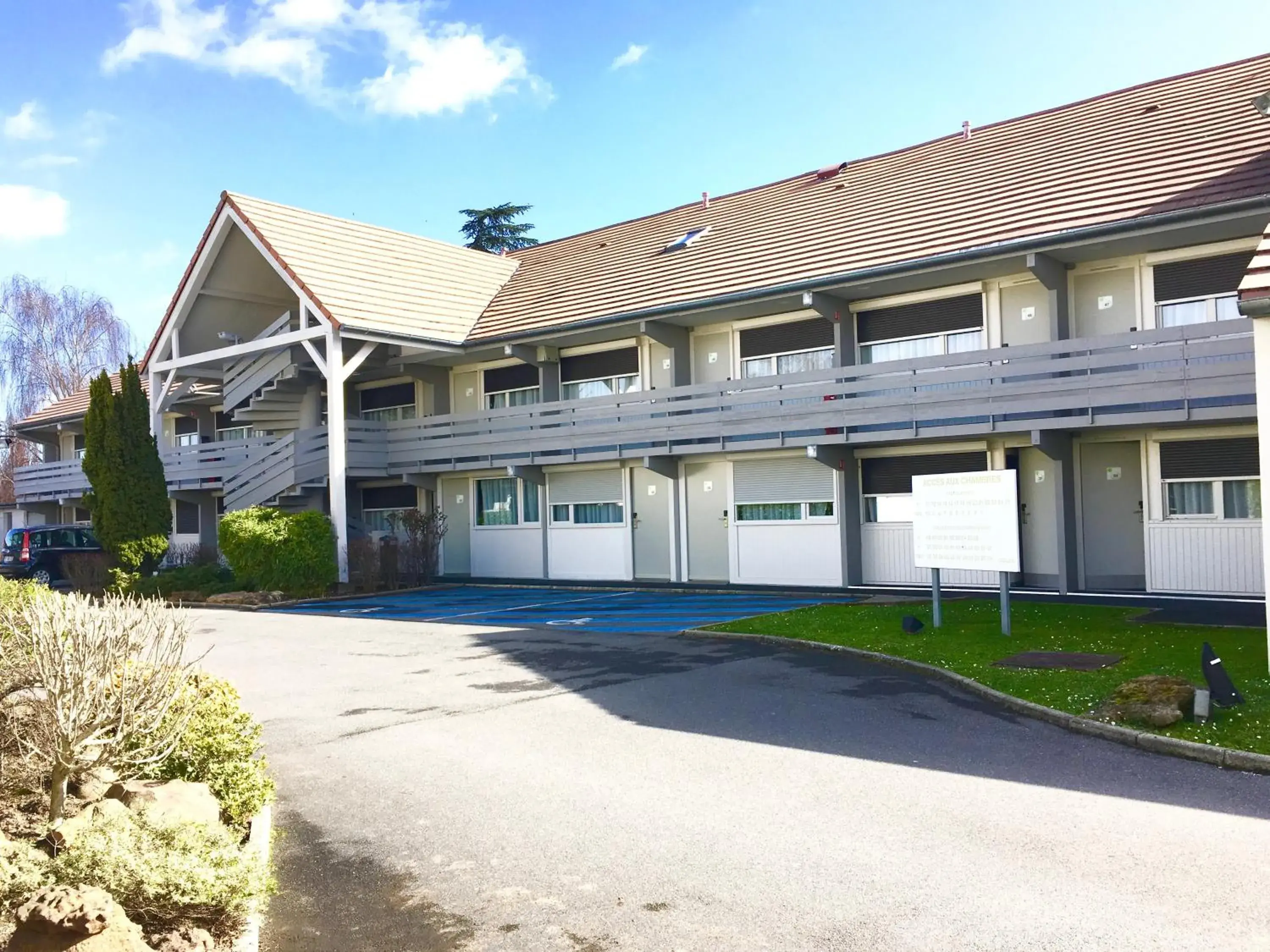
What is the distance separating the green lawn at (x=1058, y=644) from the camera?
856 cm

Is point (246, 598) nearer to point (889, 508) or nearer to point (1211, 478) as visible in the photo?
point (889, 508)

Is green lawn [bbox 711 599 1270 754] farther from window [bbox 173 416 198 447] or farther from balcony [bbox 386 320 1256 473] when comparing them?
window [bbox 173 416 198 447]

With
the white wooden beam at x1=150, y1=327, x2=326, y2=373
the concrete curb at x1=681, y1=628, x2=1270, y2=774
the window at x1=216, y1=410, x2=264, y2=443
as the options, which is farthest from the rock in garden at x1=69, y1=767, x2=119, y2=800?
the window at x1=216, y1=410, x2=264, y2=443

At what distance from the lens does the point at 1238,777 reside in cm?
712

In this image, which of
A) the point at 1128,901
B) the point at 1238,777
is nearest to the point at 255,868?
the point at 1128,901

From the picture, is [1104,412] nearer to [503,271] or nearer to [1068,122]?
[1068,122]

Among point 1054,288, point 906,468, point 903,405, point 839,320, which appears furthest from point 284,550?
point 1054,288

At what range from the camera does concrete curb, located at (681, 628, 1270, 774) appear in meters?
7.36

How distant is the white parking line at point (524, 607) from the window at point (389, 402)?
8.90 metres

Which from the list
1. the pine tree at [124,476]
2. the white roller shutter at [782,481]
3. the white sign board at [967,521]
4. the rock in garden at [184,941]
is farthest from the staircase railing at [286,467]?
the rock in garden at [184,941]

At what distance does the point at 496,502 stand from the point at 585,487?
3084mm

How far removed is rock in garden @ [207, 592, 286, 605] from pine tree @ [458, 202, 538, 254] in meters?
33.2

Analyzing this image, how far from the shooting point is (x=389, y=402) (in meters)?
28.8

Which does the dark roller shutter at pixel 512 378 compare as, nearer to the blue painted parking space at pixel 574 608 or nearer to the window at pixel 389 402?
the window at pixel 389 402
